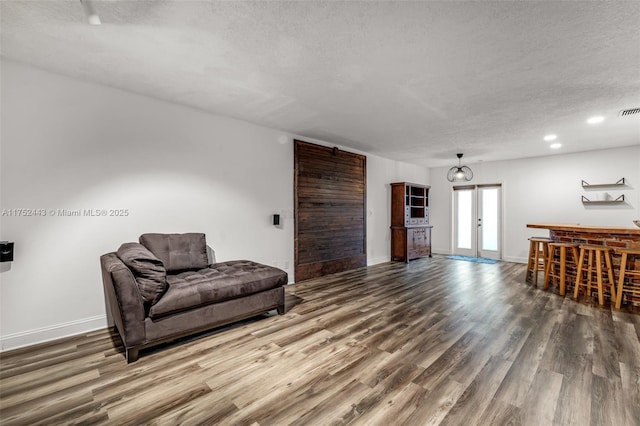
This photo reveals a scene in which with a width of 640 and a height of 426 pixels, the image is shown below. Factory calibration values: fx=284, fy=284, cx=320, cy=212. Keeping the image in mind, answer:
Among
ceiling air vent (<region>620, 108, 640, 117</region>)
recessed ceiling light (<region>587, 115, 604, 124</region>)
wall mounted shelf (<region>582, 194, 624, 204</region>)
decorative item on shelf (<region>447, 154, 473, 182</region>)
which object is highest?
recessed ceiling light (<region>587, 115, 604, 124</region>)

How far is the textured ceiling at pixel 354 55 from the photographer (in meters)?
1.91

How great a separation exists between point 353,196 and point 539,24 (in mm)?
→ 4164

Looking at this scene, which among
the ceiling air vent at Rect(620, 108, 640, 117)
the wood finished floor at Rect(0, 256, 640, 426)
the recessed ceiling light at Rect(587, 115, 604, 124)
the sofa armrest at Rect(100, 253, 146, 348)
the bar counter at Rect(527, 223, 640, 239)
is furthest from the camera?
the recessed ceiling light at Rect(587, 115, 604, 124)

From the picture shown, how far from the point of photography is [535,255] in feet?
16.9

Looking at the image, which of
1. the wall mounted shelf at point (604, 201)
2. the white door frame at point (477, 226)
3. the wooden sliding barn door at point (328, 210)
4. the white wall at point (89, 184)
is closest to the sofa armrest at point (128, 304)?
the white wall at point (89, 184)

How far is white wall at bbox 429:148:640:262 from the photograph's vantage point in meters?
5.64

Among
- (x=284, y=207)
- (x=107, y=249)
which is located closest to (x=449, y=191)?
(x=284, y=207)

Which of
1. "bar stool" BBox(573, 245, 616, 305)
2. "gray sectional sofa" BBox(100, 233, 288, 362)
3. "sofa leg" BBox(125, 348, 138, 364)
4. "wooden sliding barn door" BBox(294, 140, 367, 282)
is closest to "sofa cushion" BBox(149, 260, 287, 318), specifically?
"gray sectional sofa" BBox(100, 233, 288, 362)

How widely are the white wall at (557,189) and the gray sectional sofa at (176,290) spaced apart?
6417 millimetres

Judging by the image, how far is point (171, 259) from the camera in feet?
10.5

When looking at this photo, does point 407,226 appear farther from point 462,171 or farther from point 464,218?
point 464,218

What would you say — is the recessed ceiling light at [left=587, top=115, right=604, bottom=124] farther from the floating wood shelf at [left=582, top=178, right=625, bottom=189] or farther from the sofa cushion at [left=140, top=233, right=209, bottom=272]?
the sofa cushion at [left=140, top=233, right=209, bottom=272]

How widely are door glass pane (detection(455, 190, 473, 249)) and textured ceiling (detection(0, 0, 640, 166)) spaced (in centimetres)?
392

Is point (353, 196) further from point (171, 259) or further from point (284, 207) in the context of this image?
point (171, 259)
